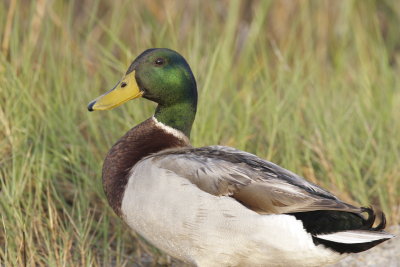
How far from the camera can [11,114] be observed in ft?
13.5

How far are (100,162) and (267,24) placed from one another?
10.2 ft

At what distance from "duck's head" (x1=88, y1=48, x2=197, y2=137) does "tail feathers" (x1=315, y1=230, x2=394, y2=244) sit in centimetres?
99

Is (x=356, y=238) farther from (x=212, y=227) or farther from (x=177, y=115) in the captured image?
(x=177, y=115)

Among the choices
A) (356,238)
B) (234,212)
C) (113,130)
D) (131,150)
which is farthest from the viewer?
(113,130)

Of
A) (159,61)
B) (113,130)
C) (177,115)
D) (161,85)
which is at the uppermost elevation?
(159,61)

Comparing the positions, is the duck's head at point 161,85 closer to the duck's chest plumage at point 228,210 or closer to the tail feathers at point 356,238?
the duck's chest plumage at point 228,210

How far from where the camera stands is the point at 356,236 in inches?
118

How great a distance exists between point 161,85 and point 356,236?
1149 millimetres

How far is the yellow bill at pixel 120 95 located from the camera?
11.8 ft

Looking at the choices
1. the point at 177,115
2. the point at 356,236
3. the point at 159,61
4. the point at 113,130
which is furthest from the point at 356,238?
the point at 113,130

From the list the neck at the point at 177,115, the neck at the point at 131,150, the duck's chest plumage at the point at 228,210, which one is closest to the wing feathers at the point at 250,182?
the duck's chest plumage at the point at 228,210

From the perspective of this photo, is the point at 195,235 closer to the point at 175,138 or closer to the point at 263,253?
the point at 263,253

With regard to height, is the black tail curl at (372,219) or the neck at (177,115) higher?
the neck at (177,115)

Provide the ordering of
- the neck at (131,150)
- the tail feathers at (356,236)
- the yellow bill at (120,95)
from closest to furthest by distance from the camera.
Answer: the tail feathers at (356,236) < the neck at (131,150) < the yellow bill at (120,95)
